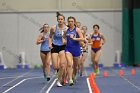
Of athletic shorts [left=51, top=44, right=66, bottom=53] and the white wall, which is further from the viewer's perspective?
the white wall

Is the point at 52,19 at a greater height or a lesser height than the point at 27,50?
greater

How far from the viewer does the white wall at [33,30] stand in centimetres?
2616

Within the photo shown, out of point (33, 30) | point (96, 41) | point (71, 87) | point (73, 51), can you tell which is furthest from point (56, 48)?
point (33, 30)

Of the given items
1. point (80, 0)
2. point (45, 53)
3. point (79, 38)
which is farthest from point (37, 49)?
point (79, 38)

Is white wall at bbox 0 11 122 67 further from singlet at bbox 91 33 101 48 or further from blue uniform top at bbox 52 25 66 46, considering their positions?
blue uniform top at bbox 52 25 66 46

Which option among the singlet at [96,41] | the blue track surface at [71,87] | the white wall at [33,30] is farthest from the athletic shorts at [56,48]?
the white wall at [33,30]

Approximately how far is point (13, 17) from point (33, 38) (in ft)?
5.84

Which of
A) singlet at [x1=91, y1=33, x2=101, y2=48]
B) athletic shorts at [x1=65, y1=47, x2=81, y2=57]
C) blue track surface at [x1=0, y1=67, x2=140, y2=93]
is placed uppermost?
singlet at [x1=91, y1=33, x2=101, y2=48]

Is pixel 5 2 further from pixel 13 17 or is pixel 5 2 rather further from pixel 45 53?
pixel 45 53

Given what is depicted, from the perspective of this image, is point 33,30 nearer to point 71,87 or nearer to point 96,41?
point 96,41

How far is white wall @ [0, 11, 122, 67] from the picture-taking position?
26.2 m

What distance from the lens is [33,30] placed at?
86.6 feet

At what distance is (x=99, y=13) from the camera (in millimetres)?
26250

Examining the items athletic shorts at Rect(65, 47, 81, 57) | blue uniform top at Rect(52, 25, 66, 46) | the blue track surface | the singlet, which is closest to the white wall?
the singlet
